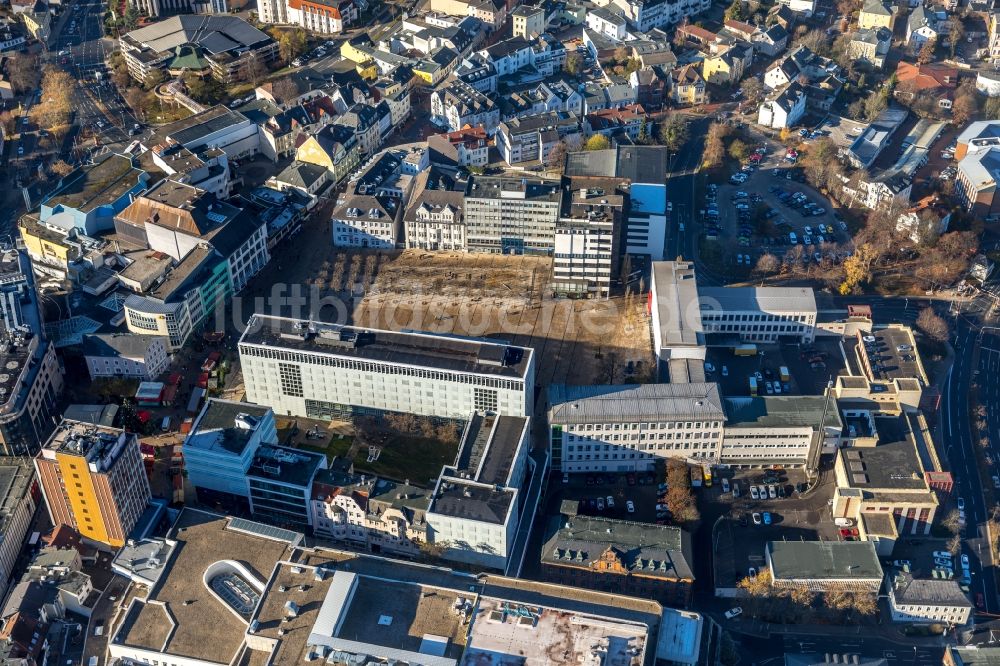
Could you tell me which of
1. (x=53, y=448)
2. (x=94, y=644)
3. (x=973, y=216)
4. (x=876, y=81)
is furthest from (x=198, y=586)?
(x=876, y=81)

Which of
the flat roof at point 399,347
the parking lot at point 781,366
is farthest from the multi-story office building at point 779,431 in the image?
the flat roof at point 399,347

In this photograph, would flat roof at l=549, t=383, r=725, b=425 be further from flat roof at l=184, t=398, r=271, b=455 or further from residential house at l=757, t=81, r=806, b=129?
residential house at l=757, t=81, r=806, b=129

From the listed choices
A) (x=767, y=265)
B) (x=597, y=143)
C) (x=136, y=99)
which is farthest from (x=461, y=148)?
(x=136, y=99)

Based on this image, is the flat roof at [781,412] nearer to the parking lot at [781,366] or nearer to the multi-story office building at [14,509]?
the parking lot at [781,366]

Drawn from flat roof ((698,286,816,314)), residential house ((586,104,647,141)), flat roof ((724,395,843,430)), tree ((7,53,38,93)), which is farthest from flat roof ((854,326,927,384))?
tree ((7,53,38,93))

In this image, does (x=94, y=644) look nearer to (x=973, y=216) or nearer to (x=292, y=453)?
(x=292, y=453)
